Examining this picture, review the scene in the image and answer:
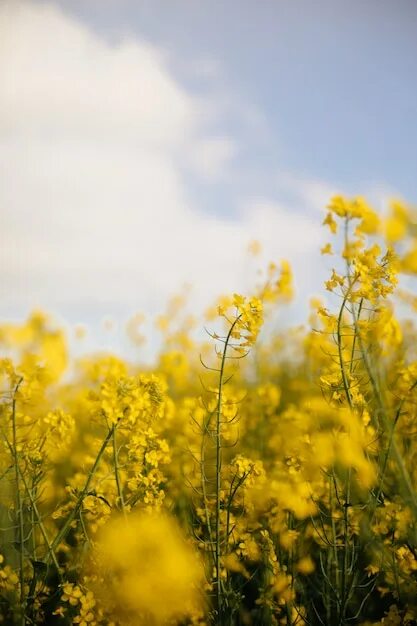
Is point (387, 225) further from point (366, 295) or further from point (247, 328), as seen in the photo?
point (247, 328)

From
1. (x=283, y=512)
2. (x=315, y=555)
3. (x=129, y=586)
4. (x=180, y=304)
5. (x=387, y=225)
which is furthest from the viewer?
(x=180, y=304)

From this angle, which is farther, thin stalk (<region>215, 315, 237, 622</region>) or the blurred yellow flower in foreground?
thin stalk (<region>215, 315, 237, 622</region>)

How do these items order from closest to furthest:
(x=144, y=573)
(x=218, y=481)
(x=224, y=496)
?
(x=144, y=573) < (x=218, y=481) < (x=224, y=496)

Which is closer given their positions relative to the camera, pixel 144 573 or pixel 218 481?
pixel 144 573

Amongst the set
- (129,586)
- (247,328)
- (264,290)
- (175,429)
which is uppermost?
(264,290)

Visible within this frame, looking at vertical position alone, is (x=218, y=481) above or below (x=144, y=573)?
above

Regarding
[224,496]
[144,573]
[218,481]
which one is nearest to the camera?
[144,573]

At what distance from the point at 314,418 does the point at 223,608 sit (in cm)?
105

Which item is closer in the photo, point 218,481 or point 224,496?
point 218,481

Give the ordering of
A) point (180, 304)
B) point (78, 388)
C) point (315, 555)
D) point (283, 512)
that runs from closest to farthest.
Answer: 1. point (283, 512)
2. point (315, 555)
3. point (78, 388)
4. point (180, 304)

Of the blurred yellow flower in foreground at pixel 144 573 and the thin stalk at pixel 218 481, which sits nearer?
the blurred yellow flower in foreground at pixel 144 573

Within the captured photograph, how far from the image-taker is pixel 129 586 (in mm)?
1962

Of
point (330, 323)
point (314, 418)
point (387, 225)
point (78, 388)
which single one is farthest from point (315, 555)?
point (78, 388)

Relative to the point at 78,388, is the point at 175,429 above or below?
below
